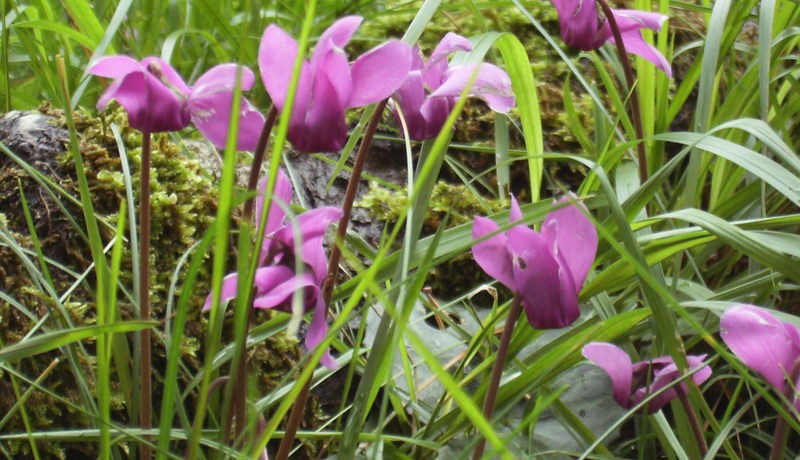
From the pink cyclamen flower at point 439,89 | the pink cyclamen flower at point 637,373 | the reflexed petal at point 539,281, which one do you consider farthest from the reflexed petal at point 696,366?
the pink cyclamen flower at point 439,89

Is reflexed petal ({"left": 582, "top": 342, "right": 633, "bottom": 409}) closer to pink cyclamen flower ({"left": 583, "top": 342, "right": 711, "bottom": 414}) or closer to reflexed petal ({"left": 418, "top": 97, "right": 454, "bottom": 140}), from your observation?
pink cyclamen flower ({"left": 583, "top": 342, "right": 711, "bottom": 414})

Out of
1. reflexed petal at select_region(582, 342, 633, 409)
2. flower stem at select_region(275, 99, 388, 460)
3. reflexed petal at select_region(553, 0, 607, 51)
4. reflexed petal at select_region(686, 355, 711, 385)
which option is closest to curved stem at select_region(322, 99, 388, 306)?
flower stem at select_region(275, 99, 388, 460)

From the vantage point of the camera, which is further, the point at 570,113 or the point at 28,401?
the point at 570,113

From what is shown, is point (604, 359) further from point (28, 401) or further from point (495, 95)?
point (28, 401)

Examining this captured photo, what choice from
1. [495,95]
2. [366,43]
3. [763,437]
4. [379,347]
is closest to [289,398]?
[379,347]

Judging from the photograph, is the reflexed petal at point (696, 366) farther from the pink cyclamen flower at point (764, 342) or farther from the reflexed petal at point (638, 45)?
the reflexed petal at point (638, 45)

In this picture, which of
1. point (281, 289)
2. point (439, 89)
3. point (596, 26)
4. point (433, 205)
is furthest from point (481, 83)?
point (433, 205)
